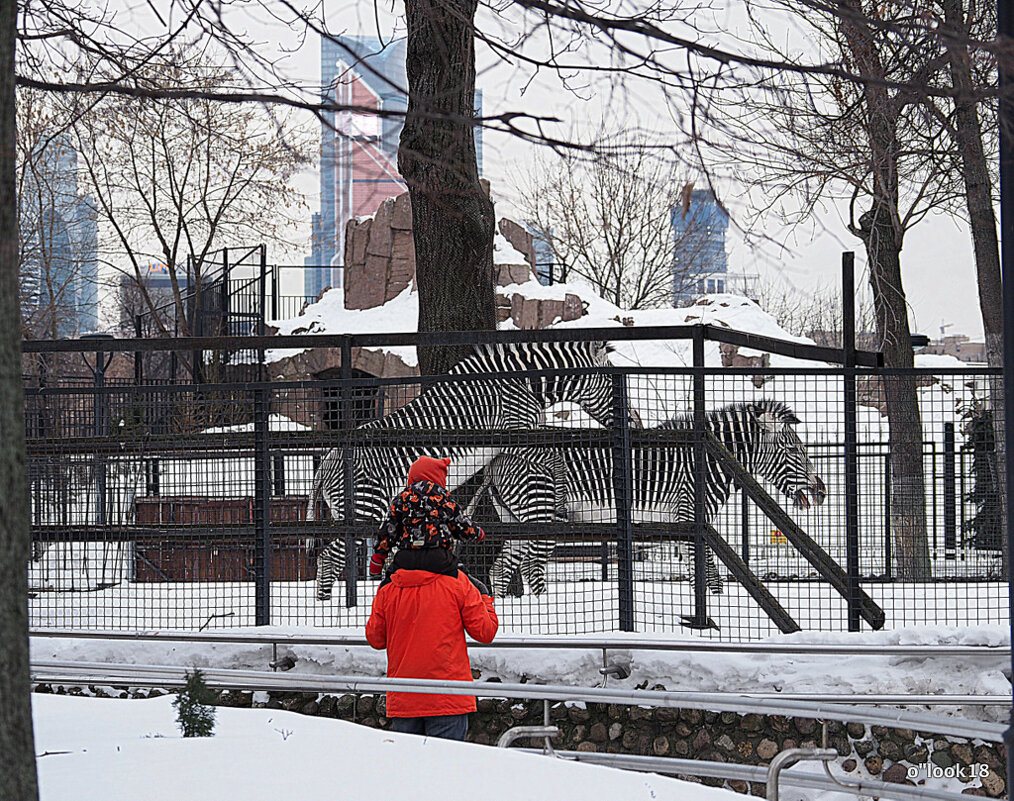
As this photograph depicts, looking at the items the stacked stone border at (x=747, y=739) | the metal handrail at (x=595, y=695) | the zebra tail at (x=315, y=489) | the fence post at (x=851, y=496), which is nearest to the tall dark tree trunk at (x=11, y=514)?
the metal handrail at (x=595, y=695)

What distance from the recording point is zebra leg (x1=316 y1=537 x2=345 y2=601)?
342 inches

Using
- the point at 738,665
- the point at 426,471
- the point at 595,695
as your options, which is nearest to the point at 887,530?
the point at 738,665

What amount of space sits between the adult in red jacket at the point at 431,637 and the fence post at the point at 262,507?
85.2 inches

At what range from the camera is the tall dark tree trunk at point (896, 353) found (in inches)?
168

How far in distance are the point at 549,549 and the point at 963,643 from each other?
119 inches

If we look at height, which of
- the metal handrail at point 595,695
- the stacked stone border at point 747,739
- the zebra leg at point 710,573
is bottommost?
the stacked stone border at point 747,739

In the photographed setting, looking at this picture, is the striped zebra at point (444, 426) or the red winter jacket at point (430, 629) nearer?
the red winter jacket at point (430, 629)

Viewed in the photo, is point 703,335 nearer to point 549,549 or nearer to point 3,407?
point 549,549

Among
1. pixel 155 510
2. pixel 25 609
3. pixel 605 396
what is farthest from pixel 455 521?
pixel 155 510

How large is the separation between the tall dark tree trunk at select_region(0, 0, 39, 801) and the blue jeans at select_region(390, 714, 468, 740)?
3088 millimetres

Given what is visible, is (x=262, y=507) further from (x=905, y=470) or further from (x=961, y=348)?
(x=961, y=348)

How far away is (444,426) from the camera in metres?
9.16

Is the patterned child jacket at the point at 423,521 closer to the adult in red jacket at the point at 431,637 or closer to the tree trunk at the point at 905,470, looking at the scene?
the adult in red jacket at the point at 431,637

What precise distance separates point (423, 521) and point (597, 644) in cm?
184
